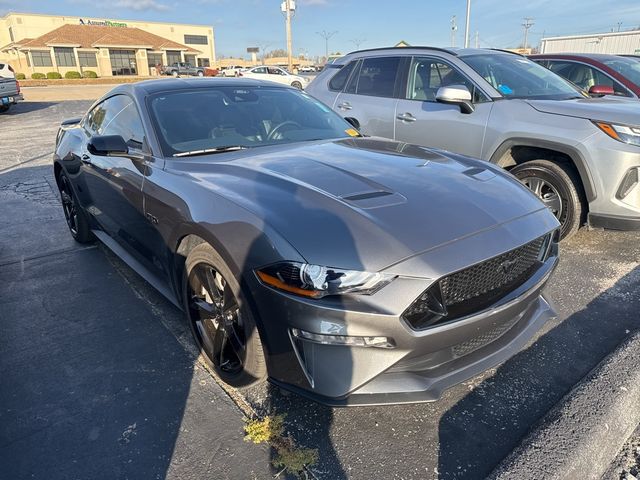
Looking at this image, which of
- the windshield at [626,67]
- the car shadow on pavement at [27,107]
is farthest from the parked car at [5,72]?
the windshield at [626,67]

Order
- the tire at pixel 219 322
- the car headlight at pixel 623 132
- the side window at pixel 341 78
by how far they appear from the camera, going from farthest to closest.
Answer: the side window at pixel 341 78, the car headlight at pixel 623 132, the tire at pixel 219 322

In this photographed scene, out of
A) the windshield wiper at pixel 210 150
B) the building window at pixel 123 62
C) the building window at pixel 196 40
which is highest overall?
the building window at pixel 196 40

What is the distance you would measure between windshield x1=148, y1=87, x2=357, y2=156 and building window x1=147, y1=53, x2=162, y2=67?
6428 centimetres

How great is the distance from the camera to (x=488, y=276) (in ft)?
6.93

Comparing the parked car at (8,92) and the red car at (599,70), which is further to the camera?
the parked car at (8,92)

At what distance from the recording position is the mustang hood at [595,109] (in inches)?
153

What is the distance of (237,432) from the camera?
90.1 inches

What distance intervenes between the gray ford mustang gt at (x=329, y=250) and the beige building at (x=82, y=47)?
6154cm

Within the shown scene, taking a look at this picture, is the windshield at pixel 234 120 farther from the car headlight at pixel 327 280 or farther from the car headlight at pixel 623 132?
the car headlight at pixel 623 132

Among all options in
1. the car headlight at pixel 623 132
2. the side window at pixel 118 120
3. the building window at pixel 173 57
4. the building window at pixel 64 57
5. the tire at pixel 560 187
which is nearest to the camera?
the side window at pixel 118 120

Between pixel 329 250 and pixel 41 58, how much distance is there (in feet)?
211

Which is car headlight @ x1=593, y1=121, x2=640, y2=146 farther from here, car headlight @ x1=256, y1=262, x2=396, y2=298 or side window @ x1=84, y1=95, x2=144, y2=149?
side window @ x1=84, y1=95, x2=144, y2=149

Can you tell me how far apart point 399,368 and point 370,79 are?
4528mm

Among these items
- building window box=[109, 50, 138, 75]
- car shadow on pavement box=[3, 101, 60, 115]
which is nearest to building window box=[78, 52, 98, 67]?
building window box=[109, 50, 138, 75]
